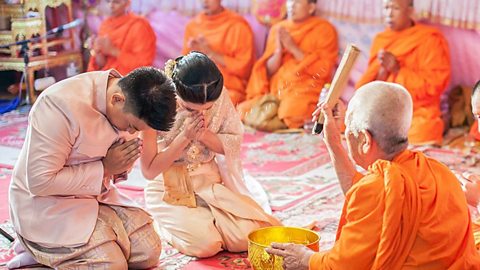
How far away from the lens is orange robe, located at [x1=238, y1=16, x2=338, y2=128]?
6555mm

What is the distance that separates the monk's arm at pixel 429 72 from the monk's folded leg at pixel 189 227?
2972 mm

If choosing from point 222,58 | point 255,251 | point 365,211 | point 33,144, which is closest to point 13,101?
point 222,58

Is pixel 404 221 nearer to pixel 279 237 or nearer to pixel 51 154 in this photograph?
pixel 279 237

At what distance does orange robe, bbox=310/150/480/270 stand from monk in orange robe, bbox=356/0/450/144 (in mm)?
3546

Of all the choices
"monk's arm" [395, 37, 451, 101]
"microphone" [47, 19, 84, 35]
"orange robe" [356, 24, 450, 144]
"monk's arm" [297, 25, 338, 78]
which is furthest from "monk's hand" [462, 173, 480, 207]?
"microphone" [47, 19, 84, 35]

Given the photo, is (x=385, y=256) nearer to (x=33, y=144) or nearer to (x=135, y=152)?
(x=135, y=152)

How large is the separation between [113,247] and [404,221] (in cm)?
129

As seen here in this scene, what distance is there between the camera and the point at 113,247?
3.25m

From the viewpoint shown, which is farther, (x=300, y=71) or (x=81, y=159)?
(x=300, y=71)

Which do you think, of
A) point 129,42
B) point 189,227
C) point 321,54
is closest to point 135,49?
point 129,42

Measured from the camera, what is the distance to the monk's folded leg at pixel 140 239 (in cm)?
338

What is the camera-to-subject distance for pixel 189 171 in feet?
12.2

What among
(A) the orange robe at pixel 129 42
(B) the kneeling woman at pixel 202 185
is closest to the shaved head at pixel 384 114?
(B) the kneeling woman at pixel 202 185

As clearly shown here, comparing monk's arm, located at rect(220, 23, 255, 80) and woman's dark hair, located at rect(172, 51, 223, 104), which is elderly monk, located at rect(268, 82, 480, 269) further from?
monk's arm, located at rect(220, 23, 255, 80)
